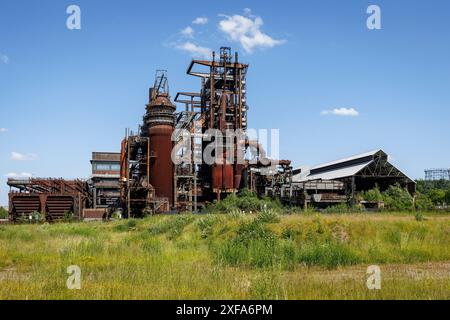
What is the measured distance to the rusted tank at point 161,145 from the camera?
49.2 metres

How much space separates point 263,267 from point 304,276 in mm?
1766

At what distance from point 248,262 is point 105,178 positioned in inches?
2477

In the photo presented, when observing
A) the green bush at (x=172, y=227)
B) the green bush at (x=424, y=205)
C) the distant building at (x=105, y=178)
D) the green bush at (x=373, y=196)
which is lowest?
the green bush at (x=172, y=227)

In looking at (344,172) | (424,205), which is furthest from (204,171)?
(424,205)

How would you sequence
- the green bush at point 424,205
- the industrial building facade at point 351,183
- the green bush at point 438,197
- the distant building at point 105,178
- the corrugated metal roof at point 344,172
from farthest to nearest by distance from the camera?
the distant building at point 105,178
the green bush at point 438,197
the corrugated metal roof at point 344,172
the industrial building facade at point 351,183
the green bush at point 424,205

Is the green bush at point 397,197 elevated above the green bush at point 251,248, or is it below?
above

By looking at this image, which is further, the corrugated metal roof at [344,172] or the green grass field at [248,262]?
the corrugated metal roof at [344,172]

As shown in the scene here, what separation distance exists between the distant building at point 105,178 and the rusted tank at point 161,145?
18.8 m

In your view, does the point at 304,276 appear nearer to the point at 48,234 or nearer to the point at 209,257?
the point at 209,257

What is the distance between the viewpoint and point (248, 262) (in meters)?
14.5

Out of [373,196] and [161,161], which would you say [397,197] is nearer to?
[373,196]

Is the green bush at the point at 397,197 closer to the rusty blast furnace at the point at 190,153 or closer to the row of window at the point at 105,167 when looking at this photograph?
the rusty blast furnace at the point at 190,153

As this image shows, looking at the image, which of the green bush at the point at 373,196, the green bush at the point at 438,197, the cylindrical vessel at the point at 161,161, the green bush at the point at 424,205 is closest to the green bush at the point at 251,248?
the green bush at the point at 424,205
